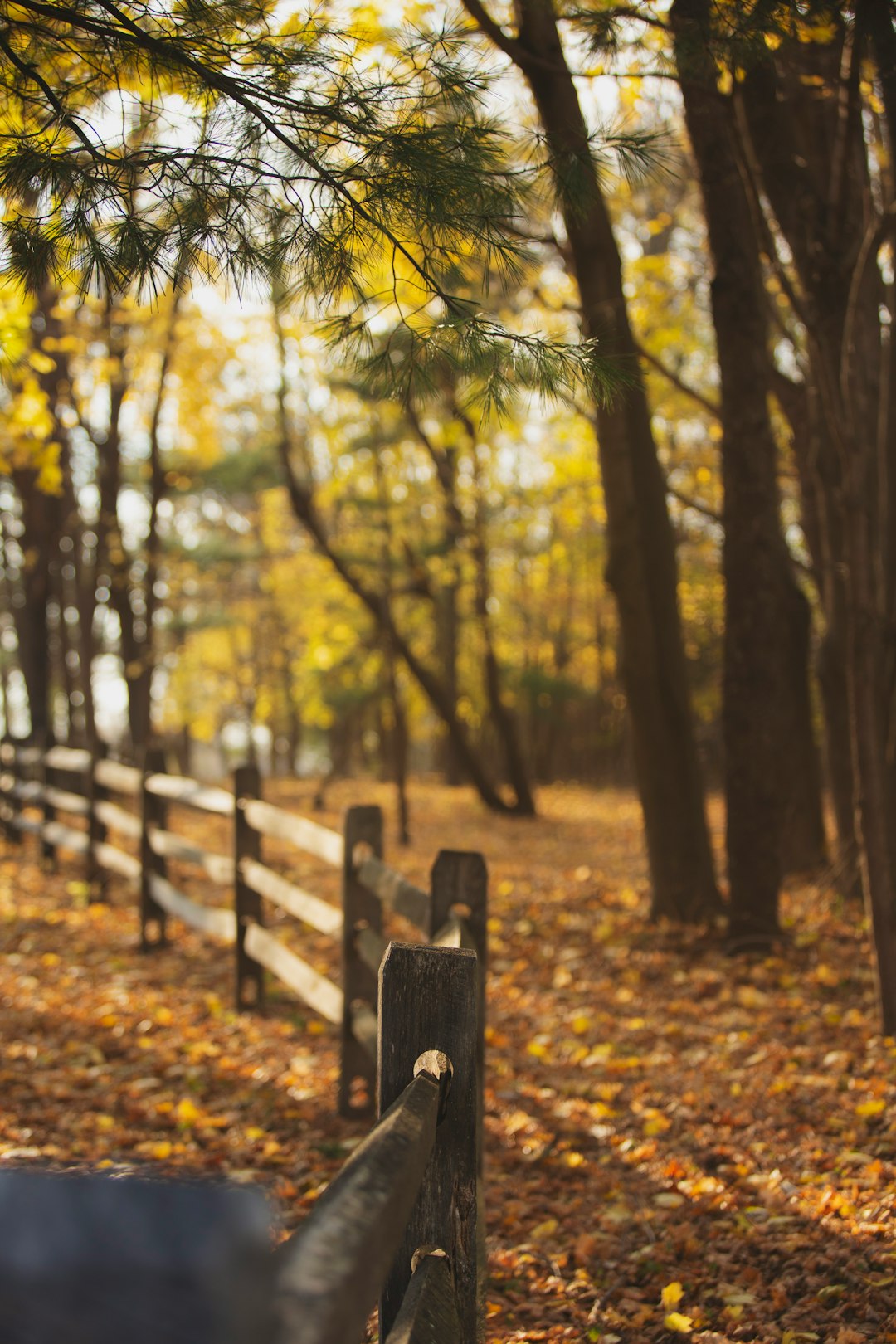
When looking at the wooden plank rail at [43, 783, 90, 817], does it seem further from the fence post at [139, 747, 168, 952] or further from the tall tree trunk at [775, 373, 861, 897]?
the tall tree trunk at [775, 373, 861, 897]

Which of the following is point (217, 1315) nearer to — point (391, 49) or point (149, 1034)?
point (391, 49)

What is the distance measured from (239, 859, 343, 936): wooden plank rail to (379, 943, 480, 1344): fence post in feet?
8.92

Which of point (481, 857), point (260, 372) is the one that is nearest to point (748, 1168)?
point (481, 857)

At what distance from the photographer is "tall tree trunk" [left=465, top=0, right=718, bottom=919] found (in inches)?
280

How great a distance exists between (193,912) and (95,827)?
2.98 metres

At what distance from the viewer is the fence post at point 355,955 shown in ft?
15.8

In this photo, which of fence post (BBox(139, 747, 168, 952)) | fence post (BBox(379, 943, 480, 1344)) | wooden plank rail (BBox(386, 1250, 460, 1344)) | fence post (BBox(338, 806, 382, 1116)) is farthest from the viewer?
fence post (BBox(139, 747, 168, 952))

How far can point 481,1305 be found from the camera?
2.66 m

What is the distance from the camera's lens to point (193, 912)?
7289 mm

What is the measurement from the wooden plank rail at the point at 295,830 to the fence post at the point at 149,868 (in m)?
2.08

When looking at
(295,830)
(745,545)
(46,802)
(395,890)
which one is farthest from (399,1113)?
(46,802)

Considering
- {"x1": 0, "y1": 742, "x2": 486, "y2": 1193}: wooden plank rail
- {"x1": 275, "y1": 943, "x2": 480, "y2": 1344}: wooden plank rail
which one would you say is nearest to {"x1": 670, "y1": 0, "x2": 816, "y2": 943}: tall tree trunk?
{"x1": 0, "y1": 742, "x2": 486, "y2": 1193}: wooden plank rail

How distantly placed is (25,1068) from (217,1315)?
517cm

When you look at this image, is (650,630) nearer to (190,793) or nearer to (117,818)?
(190,793)
